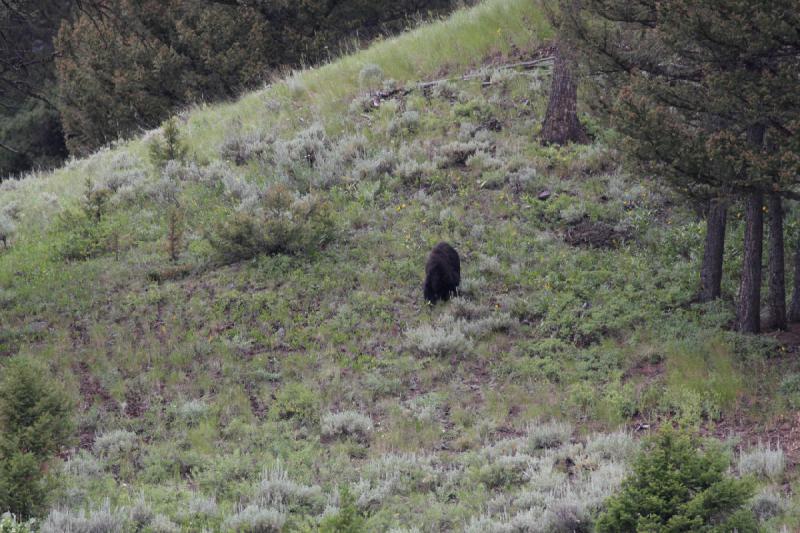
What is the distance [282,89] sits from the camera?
20.7 meters

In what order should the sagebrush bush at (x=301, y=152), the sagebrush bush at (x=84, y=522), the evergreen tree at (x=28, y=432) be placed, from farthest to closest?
the sagebrush bush at (x=301, y=152), the evergreen tree at (x=28, y=432), the sagebrush bush at (x=84, y=522)

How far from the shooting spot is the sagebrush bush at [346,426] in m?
9.27

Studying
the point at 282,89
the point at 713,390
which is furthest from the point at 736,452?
the point at 282,89

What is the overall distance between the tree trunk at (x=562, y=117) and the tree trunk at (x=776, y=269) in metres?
6.45

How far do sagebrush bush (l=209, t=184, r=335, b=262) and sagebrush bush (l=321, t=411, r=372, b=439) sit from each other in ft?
15.8

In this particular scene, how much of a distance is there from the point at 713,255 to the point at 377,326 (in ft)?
15.7

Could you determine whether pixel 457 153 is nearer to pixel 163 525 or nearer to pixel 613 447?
pixel 613 447

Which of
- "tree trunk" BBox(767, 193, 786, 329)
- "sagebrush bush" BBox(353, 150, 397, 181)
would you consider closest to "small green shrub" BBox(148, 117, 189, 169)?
"sagebrush bush" BBox(353, 150, 397, 181)

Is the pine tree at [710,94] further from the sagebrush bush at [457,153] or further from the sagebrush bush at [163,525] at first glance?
the sagebrush bush at [163,525]

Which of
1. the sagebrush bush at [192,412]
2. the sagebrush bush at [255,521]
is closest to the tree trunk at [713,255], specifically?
the sagebrush bush at [192,412]

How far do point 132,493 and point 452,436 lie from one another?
3.51 metres

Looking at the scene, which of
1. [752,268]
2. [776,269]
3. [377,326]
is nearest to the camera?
[752,268]

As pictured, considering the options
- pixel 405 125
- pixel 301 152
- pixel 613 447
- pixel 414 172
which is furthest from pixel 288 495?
pixel 405 125

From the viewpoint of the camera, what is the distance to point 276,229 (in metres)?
13.6
